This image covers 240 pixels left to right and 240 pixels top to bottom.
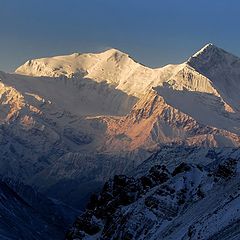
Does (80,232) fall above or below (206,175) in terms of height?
below

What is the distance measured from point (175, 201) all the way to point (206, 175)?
15.2 meters

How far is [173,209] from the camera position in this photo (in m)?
163

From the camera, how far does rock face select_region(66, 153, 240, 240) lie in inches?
5089

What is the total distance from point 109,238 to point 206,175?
87.3 ft

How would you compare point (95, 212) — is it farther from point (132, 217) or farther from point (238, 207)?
point (238, 207)

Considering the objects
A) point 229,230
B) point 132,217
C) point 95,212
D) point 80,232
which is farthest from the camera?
point 95,212

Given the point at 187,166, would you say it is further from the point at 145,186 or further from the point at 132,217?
the point at 132,217

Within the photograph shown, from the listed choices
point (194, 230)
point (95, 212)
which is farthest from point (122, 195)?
point (194, 230)

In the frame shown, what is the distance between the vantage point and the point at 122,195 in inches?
7411

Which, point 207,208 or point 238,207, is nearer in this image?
point 238,207

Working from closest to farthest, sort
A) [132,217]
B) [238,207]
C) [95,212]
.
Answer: [238,207] < [132,217] < [95,212]

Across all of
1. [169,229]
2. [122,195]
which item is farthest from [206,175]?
[169,229]

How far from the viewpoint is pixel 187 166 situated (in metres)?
185

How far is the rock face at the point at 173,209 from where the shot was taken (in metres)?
129
